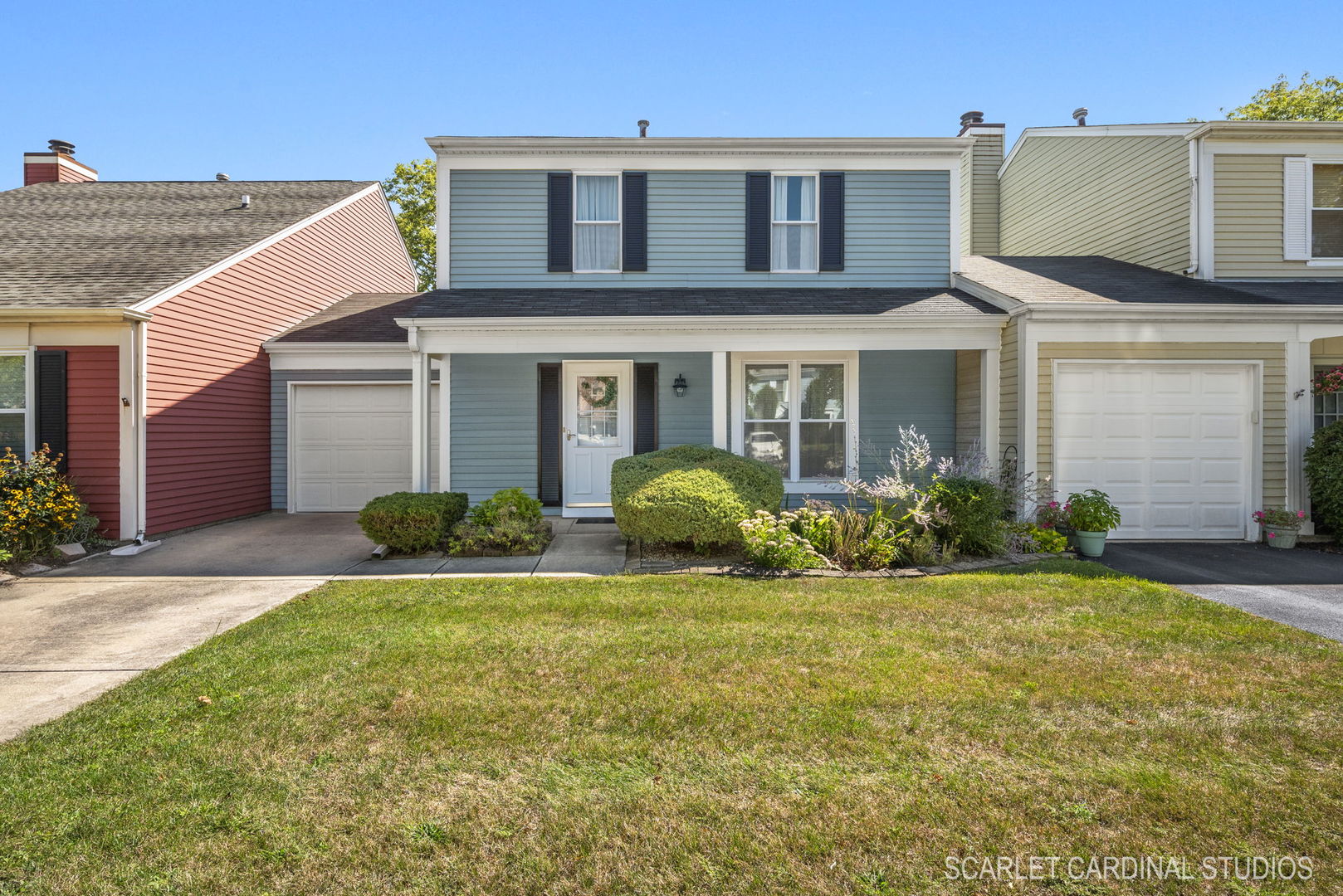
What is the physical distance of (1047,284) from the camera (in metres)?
9.45

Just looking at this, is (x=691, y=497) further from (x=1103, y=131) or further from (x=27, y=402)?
(x=1103, y=131)

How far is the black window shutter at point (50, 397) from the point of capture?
26.2 ft

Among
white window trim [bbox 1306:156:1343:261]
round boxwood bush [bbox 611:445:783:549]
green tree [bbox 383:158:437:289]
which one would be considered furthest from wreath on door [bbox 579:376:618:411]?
green tree [bbox 383:158:437:289]

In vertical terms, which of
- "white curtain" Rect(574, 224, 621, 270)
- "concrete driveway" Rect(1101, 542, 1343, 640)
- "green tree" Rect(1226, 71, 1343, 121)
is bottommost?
"concrete driveway" Rect(1101, 542, 1343, 640)

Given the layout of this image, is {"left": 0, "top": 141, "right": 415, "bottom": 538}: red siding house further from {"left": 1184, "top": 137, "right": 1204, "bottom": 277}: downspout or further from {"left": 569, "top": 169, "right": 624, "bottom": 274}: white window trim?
{"left": 1184, "top": 137, "right": 1204, "bottom": 277}: downspout

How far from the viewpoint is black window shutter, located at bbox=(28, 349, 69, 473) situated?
799cm

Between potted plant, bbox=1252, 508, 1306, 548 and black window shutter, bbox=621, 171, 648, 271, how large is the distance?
866 cm

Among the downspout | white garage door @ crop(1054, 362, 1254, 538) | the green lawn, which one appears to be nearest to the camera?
the green lawn

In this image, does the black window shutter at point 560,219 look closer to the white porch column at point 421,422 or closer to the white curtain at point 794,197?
the white porch column at point 421,422

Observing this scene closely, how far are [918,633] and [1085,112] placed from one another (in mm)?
14035

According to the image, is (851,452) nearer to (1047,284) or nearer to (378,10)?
(1047,284)

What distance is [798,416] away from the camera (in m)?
9.86

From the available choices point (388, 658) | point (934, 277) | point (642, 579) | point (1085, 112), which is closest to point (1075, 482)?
point (934, 277)

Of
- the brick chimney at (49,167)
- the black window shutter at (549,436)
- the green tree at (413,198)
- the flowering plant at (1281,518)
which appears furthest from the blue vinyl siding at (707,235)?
the green tree at (413,198)
